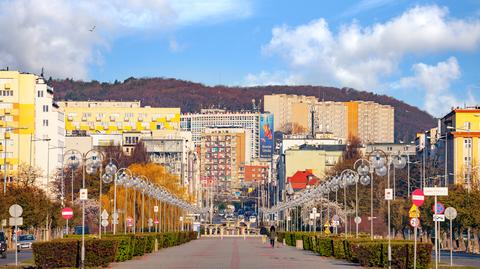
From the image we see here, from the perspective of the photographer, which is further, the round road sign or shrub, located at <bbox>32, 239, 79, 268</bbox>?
the round road sign

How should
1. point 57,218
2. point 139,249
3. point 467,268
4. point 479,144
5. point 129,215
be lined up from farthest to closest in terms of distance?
1. point 479,144
2. point 129,215
3. point 57,218
4. point 139,249
5. point 467,268

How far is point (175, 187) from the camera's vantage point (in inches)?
6201

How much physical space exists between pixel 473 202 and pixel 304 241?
524 inches

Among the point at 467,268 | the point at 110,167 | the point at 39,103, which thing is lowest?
the point at 467,268

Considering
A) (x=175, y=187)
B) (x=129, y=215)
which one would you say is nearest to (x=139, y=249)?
(x=129, y=215)

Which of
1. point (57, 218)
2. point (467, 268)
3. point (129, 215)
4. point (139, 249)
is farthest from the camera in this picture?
point (129, 215)

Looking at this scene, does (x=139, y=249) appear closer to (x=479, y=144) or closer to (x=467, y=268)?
(x=467, y=268)

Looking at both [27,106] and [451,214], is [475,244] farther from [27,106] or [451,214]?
[27,106]

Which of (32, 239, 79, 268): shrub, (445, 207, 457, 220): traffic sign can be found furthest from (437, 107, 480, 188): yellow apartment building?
(32, 239, 79, 268): shrub

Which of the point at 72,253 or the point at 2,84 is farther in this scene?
the point at 2,84

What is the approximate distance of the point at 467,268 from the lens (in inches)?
2056

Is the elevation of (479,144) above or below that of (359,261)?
above

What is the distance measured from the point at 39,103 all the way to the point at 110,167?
9779 centimetres

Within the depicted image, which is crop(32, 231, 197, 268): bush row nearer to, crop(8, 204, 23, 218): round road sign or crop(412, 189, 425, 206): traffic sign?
crop(8, 204, 23, 218): round road sign
